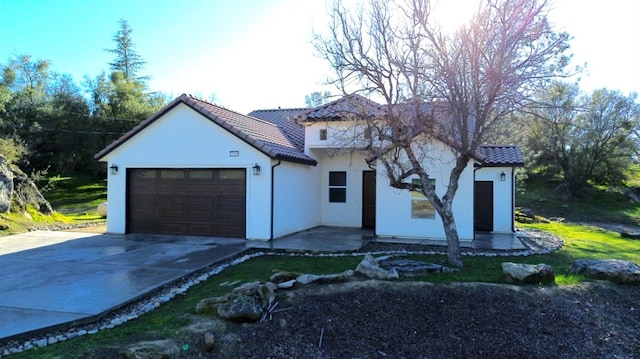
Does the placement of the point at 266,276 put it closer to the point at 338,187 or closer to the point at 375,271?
the point at 375,271

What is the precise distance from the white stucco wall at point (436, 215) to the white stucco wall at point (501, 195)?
2816 millimetres

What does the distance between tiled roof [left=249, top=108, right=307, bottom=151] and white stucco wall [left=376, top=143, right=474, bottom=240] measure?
14.2 feet

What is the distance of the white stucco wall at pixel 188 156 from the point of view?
12281mm

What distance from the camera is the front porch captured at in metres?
10.9

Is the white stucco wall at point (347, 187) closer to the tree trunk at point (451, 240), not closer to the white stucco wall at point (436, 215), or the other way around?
the white stucco wall at point (436, 215)

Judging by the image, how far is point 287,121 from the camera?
18.6 m

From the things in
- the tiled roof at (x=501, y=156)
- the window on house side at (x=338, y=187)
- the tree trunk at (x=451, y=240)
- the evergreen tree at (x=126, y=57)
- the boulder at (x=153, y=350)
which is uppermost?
the evergreen tree at (x=126, y=57)

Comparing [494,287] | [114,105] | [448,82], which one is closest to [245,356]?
[494,287]

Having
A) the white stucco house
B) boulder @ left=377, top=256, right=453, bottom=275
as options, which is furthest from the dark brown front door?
boulder @ left=377, top=256, right=453, bottom=275

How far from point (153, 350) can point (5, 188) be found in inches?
559

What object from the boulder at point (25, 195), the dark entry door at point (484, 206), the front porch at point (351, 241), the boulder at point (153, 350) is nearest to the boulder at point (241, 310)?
the boulder at point (153, 350)

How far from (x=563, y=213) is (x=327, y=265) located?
75.5ft

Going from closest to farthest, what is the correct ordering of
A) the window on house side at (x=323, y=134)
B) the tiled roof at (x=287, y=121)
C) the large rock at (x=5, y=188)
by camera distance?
1. the large rock at (x=5, y=188)
2. the window on house side at (x=323, y=134)
3. the tiled roof at (x=287, y=121)

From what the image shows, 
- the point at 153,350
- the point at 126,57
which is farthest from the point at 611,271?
the point at 126,57
